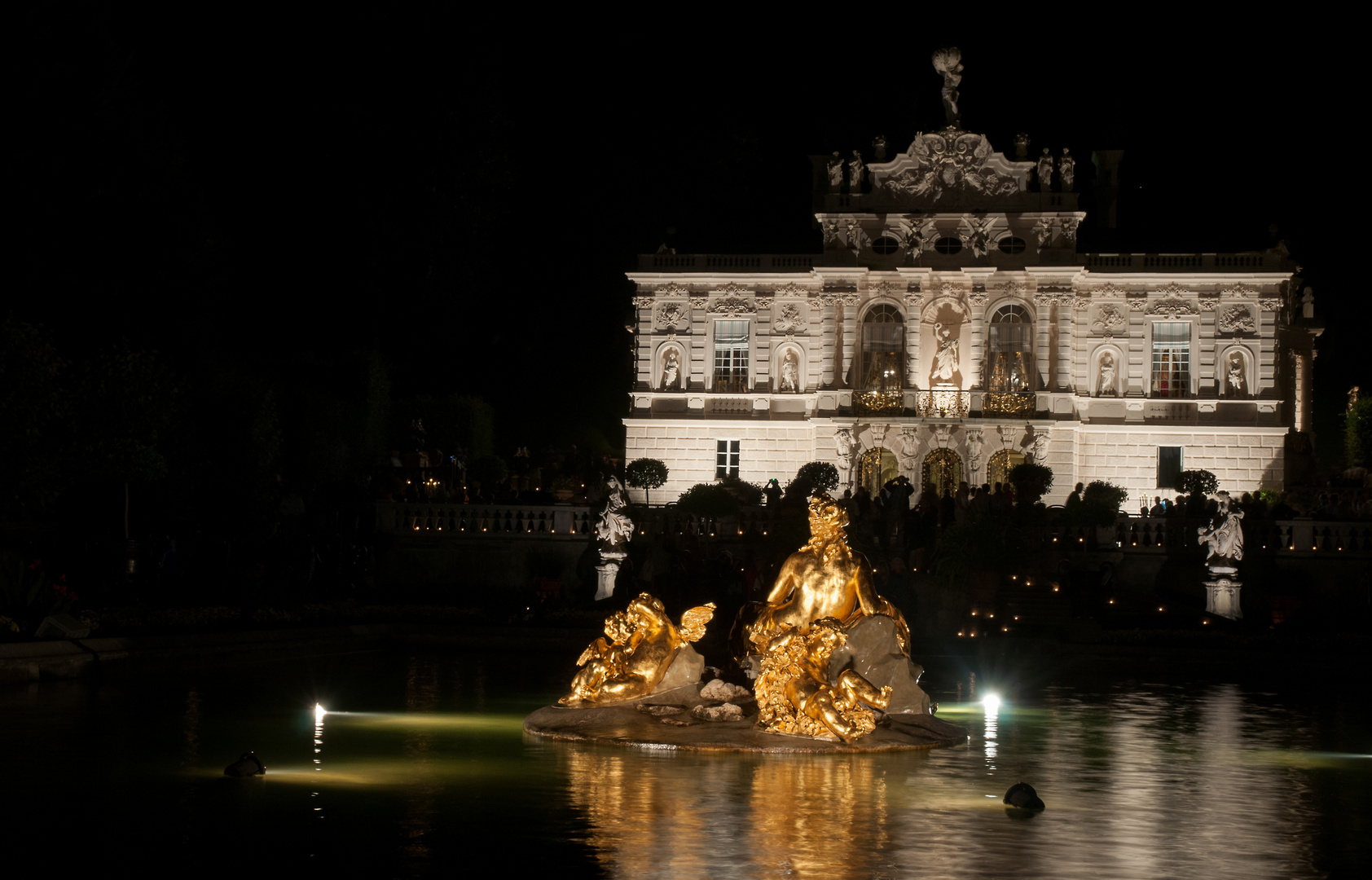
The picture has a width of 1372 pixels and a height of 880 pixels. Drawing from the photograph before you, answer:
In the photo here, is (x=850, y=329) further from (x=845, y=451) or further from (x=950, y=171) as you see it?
(x=950, y=171)

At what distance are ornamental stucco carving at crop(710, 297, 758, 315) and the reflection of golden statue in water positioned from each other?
31.4m

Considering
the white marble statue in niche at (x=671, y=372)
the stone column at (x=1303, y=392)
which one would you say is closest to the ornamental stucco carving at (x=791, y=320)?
the white marble statue in niche at (x=671, y=372)

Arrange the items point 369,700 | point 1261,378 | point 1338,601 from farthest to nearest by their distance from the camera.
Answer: point 1261,378, point 1338,601, point 369,700

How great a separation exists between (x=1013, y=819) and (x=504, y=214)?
4093cm

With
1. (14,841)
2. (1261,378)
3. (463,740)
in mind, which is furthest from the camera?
(1261,378)

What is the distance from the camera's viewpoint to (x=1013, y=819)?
10.4m

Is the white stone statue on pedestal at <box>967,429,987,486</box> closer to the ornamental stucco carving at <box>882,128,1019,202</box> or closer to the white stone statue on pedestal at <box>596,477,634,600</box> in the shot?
the ornamental stucco carving at <box>882,128,1019,202</box>

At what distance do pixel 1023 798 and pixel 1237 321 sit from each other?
113ft

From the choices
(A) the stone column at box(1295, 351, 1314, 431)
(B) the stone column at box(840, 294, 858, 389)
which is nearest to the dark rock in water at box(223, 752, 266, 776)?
(B) the stone column at box(840, 294, 858, 389)

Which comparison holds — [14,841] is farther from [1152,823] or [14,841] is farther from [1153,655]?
[1153,655]

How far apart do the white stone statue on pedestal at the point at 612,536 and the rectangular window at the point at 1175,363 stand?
67.2 ft

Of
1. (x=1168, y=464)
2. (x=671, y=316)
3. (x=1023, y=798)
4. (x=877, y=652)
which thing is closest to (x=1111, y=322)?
(x=1168, y=464)

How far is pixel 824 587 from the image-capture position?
13.8 metres

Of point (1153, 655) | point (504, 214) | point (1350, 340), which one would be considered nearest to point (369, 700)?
point (1153, 655)
